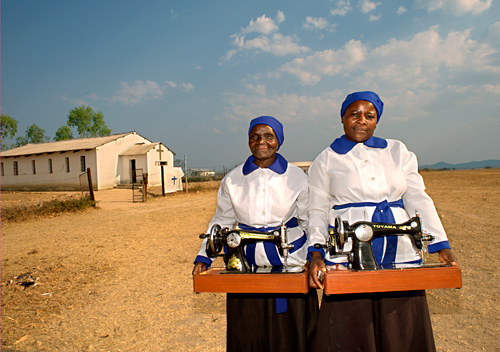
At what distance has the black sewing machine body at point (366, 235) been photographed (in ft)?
6.63

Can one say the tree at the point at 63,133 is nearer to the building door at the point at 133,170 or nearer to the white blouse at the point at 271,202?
the building door at the point at 133,170

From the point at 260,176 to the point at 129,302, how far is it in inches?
132

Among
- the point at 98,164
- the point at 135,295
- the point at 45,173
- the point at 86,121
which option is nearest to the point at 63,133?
the point at 86,121

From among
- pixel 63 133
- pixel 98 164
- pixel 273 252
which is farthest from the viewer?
pixel 63 133

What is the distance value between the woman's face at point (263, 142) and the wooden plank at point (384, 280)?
43.0 inches

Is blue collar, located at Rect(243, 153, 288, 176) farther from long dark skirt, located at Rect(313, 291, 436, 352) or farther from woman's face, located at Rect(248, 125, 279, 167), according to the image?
long dark skirt, located at Rect(313, 291, 436, 352)

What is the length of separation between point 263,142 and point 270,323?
1.35m

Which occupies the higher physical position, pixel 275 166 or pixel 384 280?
pixel 275 166

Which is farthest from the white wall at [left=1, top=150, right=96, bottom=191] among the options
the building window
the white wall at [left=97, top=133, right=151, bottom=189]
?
the white wall at [left=97, top=133, right=151, bottom=189]

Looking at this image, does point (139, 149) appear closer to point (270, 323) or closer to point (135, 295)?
point (135, 295)

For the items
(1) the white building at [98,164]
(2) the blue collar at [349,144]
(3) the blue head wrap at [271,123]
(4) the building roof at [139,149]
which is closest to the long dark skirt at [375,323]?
(2) the blue collar at [349,144]

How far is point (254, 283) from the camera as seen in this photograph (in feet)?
6.41

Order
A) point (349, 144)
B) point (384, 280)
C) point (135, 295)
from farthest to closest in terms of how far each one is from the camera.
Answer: point (135, 295) → point (349, 144) → point (384, 280)

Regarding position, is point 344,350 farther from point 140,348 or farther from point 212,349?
point 140,348
